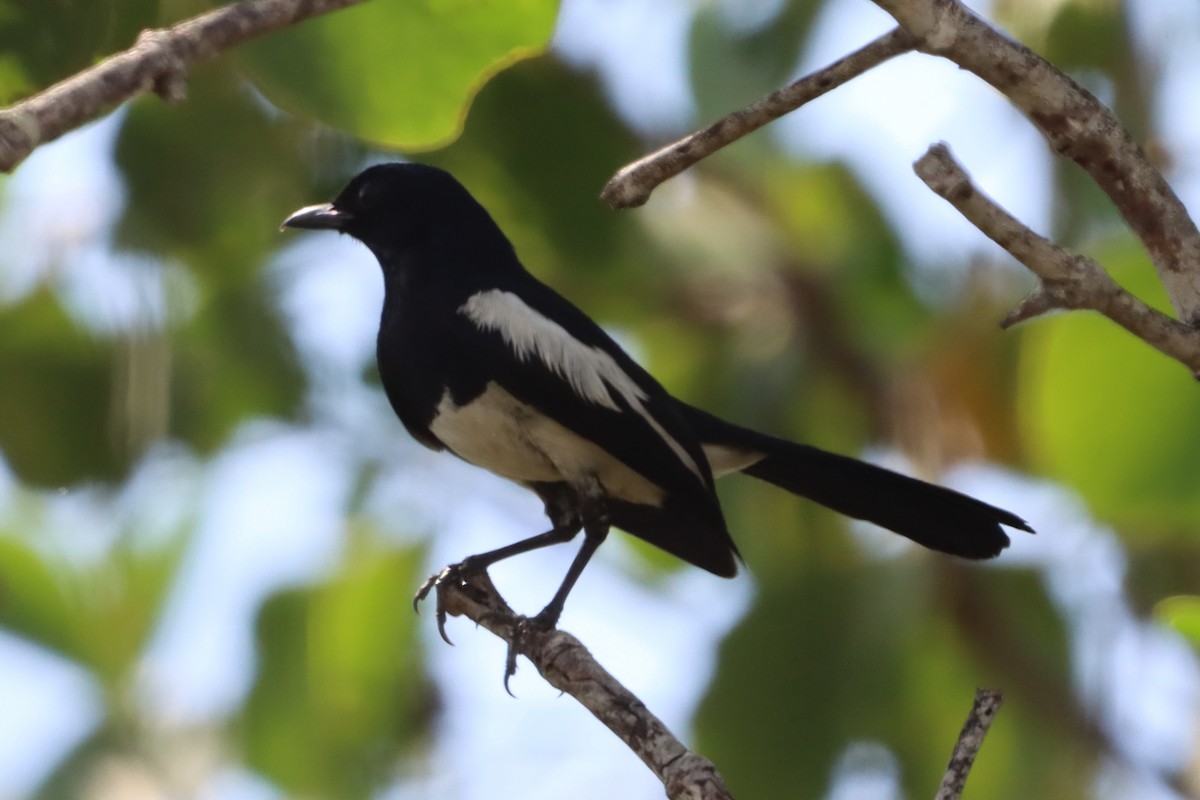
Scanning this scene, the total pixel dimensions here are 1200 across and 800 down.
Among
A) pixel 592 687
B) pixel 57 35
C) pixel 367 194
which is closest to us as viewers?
pixel 57 35

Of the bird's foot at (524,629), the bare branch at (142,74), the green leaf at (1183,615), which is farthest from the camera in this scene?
the bird's foot at (524,629)

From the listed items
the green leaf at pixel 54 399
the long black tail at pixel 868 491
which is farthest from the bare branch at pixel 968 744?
the green leaf at pixel 54 399

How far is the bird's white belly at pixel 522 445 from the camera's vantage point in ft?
9.70

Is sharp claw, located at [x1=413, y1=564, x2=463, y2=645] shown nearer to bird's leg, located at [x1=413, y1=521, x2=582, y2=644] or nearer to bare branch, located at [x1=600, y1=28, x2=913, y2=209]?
bird's leg, located at [x1=413, y1=521, x2=582, y2=644]

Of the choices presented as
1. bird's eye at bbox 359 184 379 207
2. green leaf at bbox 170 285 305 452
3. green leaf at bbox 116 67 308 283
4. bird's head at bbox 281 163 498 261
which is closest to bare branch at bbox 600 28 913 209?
bird's head at bbox 281 163 498 261

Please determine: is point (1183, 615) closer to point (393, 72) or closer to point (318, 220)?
point (393, 72)

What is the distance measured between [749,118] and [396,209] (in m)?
1.78

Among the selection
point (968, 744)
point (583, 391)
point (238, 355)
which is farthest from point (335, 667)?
point (968, 744)

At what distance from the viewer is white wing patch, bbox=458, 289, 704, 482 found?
9.60 feet

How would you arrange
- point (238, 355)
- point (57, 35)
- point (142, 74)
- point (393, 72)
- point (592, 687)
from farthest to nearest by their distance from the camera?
point (238, 355)
point (393, 72)
point (592, 687)
point (57, 35)
point (142, 74)

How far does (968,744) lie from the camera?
1.72 metres

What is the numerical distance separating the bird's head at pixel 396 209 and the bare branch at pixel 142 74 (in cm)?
160

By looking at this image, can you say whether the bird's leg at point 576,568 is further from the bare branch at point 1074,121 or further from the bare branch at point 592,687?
the bare branch at point 1074,121

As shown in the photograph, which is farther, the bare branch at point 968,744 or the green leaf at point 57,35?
the green leaf at point 57,35
